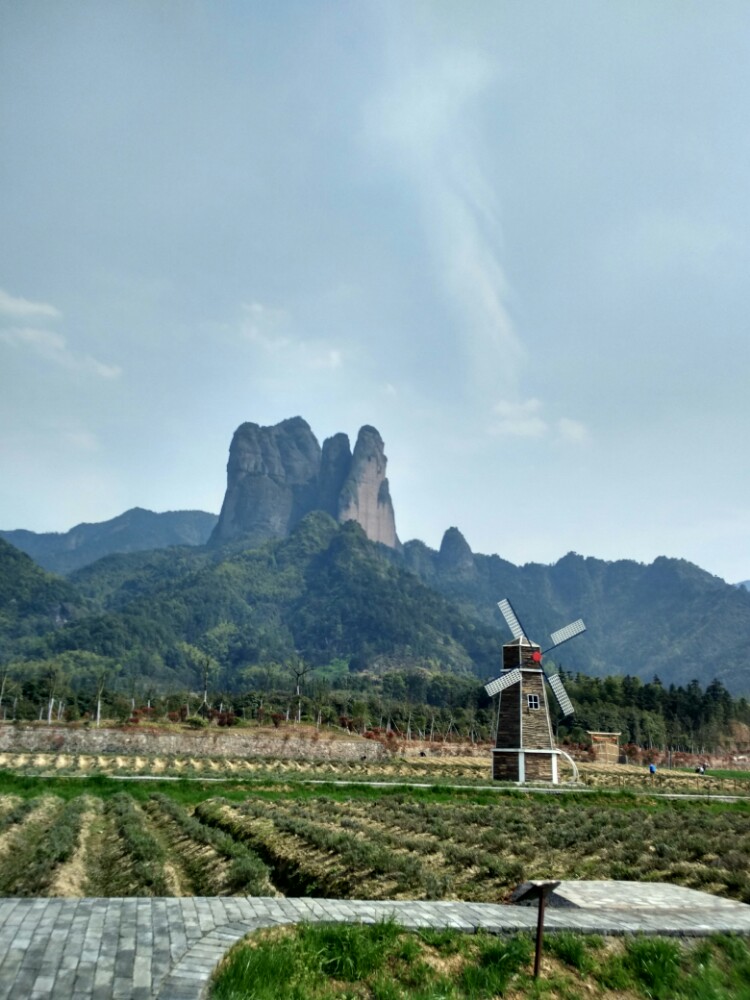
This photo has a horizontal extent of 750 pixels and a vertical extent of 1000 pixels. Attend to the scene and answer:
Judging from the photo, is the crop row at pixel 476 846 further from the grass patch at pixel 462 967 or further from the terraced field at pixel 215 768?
the terraced field at pixel 215 768

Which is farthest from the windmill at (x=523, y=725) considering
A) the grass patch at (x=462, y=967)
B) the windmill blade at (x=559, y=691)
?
the grass patch at (x=462, y=967)

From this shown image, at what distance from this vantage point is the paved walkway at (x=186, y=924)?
304 inches

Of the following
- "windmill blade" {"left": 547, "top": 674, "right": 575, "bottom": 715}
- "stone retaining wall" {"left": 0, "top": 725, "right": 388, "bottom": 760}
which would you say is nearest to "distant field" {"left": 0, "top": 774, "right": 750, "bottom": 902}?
"windmill blade" {"left": 547, "top": 674, "right": 575, "bottom": 715}

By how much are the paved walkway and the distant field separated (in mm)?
2777

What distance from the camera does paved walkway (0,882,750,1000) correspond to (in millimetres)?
7730

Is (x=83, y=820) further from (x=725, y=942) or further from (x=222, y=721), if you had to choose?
(x=222, y=721)

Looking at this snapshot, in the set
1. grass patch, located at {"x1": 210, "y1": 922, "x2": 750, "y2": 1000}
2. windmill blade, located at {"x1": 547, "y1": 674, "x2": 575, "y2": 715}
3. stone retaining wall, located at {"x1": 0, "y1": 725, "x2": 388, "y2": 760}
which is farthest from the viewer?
stone retaining wall, located at {"x1": 0, "y1": 725, "x2": 388, "y2": 760}

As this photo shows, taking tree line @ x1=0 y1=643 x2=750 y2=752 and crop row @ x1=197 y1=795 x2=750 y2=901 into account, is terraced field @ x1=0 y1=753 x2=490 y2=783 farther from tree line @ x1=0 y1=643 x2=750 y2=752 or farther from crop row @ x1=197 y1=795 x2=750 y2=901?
tree line @ x1=0 y1=643 x2=750 y2=752

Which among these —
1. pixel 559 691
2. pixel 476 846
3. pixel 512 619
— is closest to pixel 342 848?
pixel 476 846

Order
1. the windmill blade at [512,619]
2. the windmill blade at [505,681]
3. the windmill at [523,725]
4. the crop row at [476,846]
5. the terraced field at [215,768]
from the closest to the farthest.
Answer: the crop row at [476,846]
the terraced field at [215,768]
the windmill at [523,725]
the windmill blade at [505,681]
the windmill blade at [512,619]

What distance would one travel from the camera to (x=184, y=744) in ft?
242

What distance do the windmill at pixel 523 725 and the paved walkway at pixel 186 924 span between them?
128 feet

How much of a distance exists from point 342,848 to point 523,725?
118ft

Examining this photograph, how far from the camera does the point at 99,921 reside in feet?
31.2
